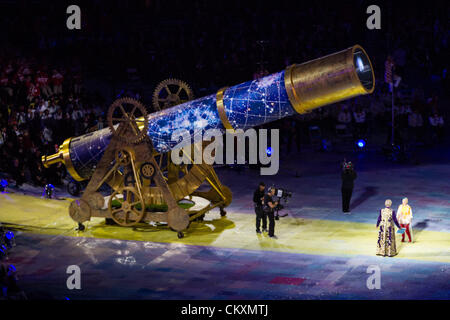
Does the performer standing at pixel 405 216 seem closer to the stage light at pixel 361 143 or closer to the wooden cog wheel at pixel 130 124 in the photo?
the wooden cog wheel at pixel 130 124

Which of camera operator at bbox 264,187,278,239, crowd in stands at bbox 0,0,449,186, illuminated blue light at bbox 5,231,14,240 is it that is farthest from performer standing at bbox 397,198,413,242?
crowd in stands at bbox 0,0,449,186

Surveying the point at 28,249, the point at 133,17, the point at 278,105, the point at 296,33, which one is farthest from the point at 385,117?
the point at 28,249

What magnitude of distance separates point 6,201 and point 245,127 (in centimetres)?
827

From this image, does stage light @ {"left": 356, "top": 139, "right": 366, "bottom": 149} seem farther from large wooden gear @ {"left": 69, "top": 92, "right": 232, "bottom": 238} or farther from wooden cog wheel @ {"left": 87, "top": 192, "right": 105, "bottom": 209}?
wooden cog wheel @ {"left": 87, "top": 192, "right": 105, "bottom": 209}

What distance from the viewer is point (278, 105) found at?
757 inches

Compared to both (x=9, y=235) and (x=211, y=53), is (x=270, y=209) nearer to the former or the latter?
(x=9, y=235)

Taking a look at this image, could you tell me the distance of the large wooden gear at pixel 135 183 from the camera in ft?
68.0

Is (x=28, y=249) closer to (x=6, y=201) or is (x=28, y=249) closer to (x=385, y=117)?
(x=6, y=201)

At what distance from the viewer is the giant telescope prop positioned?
1834 centimetres

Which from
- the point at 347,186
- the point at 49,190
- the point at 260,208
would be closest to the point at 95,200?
the point at 49,190

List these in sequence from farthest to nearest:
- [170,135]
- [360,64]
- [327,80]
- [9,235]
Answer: [170,135] < [9,235] < [360,64] < [327,80]

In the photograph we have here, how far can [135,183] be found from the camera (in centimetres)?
2102

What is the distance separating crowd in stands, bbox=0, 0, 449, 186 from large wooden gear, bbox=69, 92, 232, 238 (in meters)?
8.53

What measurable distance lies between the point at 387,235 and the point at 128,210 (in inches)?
258
